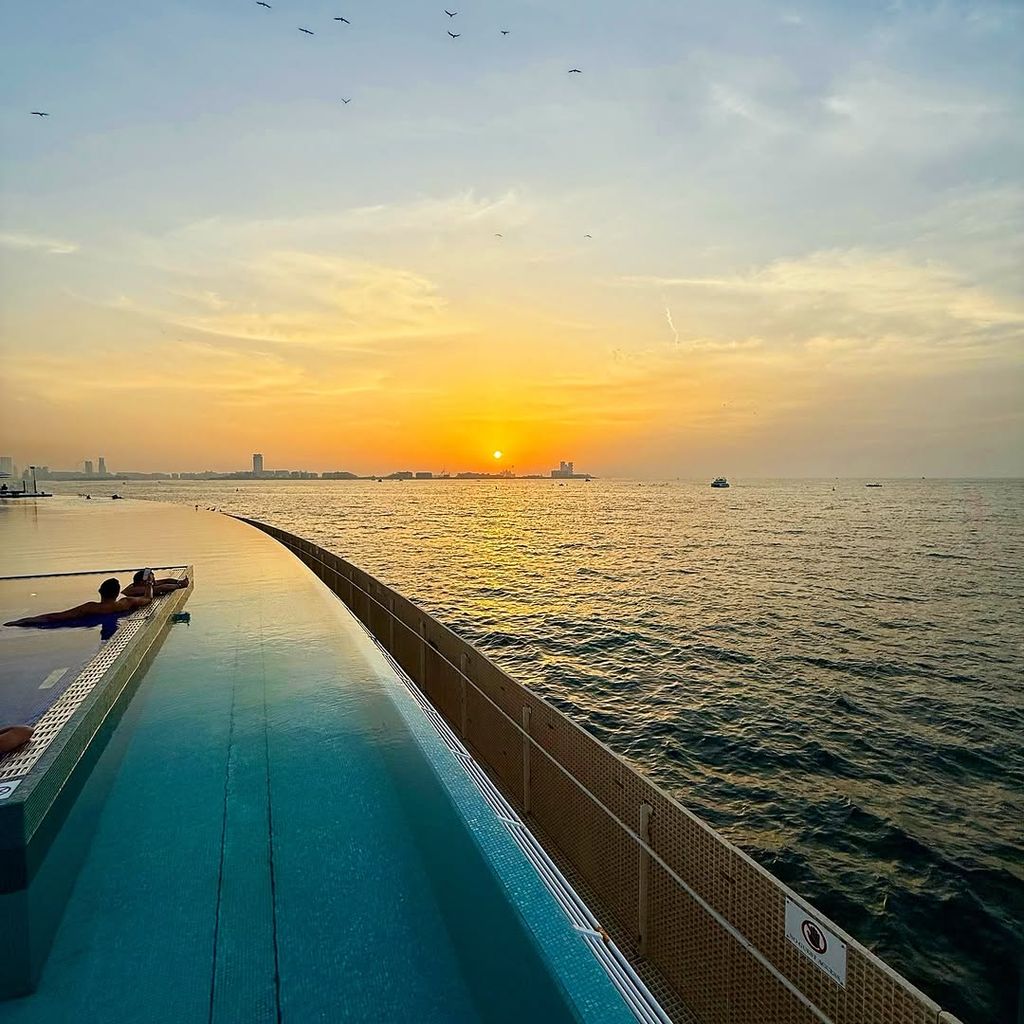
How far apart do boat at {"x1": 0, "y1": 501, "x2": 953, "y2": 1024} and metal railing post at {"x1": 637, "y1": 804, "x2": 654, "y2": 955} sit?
0.02 m

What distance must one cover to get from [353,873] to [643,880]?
222 centimetres

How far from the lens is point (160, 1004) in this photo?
2.97 metres

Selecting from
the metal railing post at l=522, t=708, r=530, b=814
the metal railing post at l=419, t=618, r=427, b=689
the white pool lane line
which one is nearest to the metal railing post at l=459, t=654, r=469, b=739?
the metal railing post at l=419, t=618, r=427, b=689

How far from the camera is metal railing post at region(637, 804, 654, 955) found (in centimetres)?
474

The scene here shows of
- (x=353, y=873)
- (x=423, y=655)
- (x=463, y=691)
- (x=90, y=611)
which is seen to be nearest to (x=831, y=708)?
(x=423, y=655)

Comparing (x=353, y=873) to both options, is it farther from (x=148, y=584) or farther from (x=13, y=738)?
(x=148, y=584)

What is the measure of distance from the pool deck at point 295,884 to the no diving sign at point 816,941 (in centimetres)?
125

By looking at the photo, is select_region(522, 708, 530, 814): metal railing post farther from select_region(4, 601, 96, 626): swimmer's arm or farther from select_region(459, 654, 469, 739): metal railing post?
select_region(4, 601, 96, 626): swimmer's arm

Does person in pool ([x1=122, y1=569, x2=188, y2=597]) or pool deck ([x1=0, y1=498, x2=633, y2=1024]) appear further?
person in pool ([x1=122, y1=569, x2=188, y2=597])

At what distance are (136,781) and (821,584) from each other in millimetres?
35843

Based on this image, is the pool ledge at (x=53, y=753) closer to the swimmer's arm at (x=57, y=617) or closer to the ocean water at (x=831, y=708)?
the swimmer's arm at (x=57, y=617)

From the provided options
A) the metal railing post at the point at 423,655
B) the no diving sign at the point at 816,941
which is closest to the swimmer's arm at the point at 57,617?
the metal railing post at the point at 423,655

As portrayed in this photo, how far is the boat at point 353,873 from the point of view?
3.10 m

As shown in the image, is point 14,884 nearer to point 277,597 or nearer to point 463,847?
point 463,847
